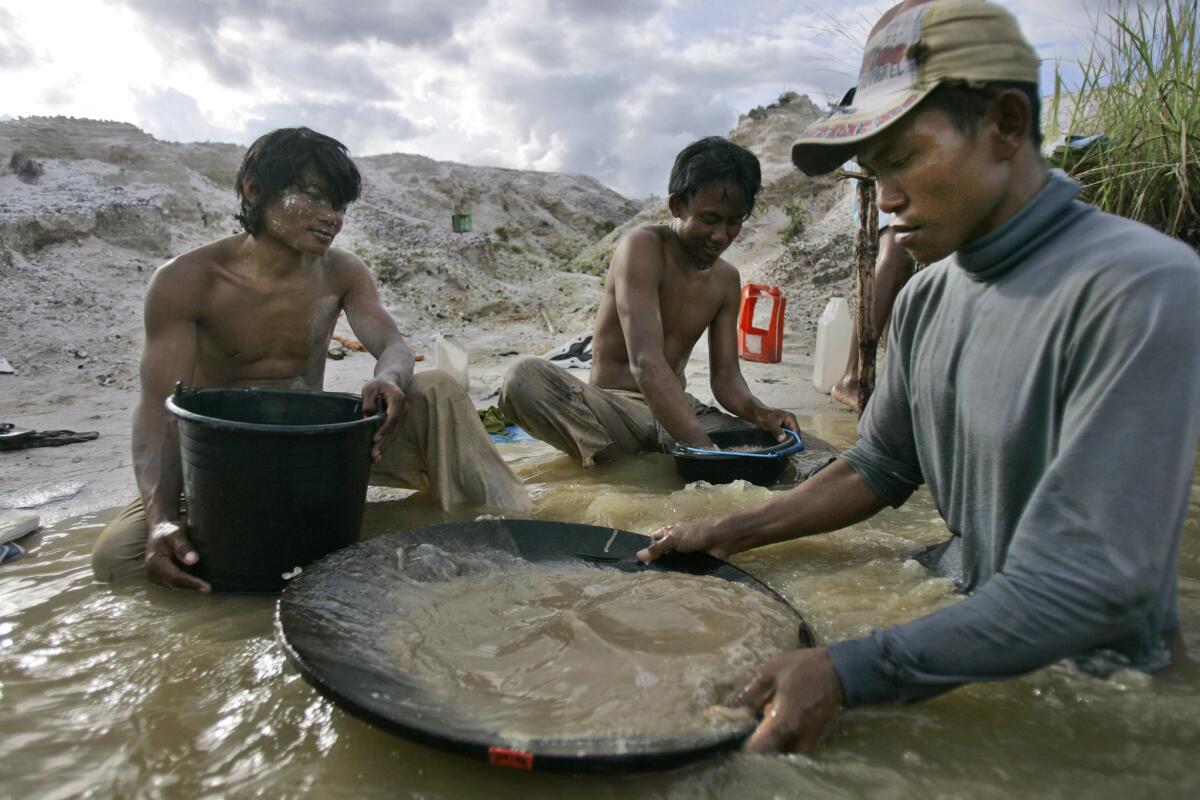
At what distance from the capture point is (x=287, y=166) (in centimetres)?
262

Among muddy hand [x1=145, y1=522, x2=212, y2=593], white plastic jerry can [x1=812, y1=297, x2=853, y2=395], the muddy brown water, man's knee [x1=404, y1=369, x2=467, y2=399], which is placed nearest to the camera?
the muddy brown water

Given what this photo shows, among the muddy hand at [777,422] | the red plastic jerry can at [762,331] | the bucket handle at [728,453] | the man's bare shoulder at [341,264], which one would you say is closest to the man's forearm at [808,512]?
the bucket handle at [728,453]

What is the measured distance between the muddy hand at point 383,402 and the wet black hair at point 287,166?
2.12ft

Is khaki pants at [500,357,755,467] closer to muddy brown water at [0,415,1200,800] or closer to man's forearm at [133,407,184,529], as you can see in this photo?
man's forearm at [133,407,184,529]

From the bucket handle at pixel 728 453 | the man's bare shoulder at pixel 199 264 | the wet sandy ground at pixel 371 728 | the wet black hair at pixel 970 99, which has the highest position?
the wet black hair at pixel 970 99

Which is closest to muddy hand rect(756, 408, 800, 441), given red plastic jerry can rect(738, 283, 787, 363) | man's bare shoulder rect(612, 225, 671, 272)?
man's bare shoulder rect(612, 225, 671, 272)

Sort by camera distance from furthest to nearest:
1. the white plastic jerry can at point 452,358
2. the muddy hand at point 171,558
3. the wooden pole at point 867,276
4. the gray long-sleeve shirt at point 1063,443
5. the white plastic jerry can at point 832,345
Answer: the white plastic jerry can at point 832,345 < the white plastic jerry can at point 452,358 < the wooden pole at point 867,276 < the muddy hand at point 171,558 < the gray long-sleeve shirt at point 1063,443

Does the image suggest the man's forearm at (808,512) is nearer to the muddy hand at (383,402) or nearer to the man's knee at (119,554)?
the muddy hand at (383,402)

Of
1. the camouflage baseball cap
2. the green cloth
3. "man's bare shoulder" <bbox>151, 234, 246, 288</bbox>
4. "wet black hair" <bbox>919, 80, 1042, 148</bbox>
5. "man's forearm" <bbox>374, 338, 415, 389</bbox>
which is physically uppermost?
the camouflage baseball cap

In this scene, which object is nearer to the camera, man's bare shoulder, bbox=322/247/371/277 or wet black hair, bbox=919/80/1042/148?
wet black hair, bbox=919/80/1042/148

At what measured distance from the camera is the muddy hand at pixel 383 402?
7.89 feet

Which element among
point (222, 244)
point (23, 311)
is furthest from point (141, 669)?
point (23, 311)

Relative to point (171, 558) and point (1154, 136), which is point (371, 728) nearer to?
point (171, 558)

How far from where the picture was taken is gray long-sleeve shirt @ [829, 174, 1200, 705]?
4.01 feet
